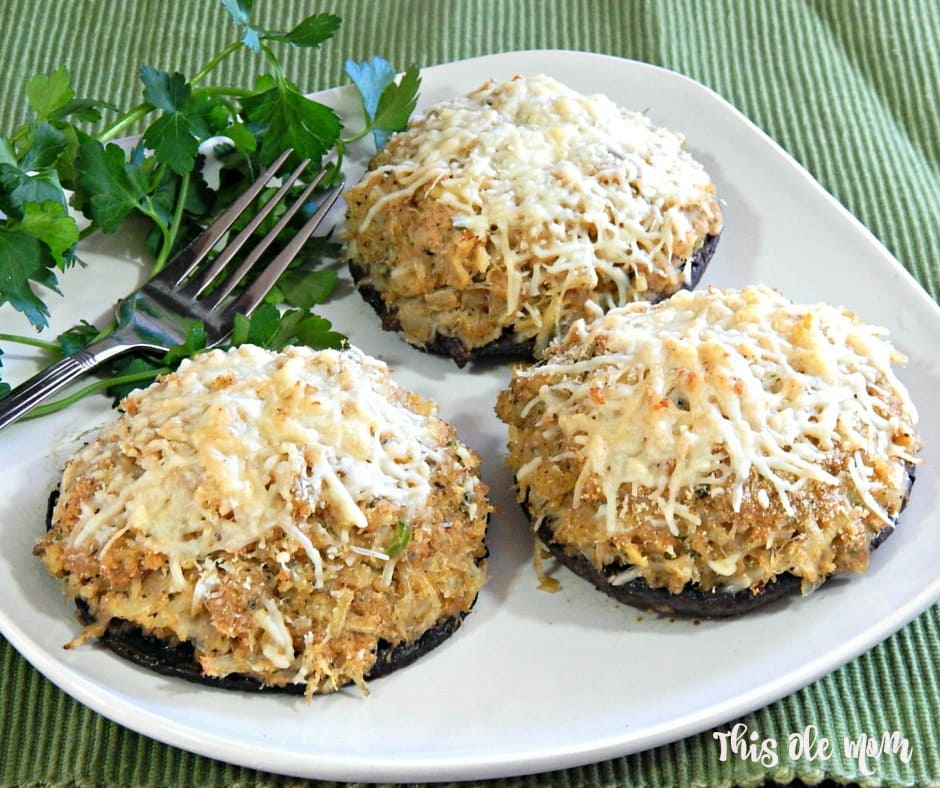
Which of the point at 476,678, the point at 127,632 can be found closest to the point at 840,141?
the point at 476,678

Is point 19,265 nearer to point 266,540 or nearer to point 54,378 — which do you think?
point 54,378

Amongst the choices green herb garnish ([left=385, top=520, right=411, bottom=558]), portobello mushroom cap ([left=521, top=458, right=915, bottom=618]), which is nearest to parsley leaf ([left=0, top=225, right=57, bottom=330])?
green herb garnish ([left=385, top=520, right=411, bottom=558])

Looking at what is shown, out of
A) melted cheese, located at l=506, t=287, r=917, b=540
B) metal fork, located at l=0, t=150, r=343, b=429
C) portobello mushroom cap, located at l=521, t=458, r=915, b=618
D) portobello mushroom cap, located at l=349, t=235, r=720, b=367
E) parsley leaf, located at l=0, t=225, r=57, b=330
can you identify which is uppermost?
parsley leaf, located at l=0, t=225, r=57, b=330

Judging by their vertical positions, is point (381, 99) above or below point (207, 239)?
above

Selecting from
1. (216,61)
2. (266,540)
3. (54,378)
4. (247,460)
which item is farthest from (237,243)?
(266,540)

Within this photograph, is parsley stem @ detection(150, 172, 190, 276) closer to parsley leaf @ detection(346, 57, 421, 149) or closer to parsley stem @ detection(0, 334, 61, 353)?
parsley stem @ detection(0, 334, 61, 353)

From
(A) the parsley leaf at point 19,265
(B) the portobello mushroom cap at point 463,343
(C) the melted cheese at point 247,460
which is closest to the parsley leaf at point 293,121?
(B) the portobello mushroom cap at point 463,343

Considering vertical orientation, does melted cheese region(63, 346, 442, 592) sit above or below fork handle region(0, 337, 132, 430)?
above

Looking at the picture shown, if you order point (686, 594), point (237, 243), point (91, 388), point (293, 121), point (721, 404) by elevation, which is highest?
point (293, 121)
